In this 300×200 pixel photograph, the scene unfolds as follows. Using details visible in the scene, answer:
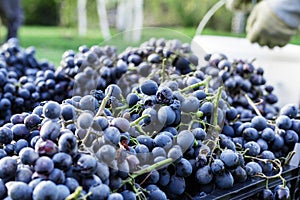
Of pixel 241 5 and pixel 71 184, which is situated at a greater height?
pixel 241 5

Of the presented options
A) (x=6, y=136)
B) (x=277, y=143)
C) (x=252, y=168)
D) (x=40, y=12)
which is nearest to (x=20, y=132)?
(x=6, y=136)

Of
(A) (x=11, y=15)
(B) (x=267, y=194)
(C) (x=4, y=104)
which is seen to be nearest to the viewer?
(B) (x=267, y=194)

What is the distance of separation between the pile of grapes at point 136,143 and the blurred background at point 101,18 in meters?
8.69

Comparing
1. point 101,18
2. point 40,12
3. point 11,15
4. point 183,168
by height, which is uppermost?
point 183,168

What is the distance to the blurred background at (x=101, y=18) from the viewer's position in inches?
424

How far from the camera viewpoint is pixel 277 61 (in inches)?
69.7

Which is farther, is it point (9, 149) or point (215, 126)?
point (215, 126)

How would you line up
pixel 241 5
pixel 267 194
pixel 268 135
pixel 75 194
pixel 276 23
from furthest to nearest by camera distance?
pixel 241 5 < pixel 276 23 < pixel 268 135 < pixel 267 194 < pixel 75 194

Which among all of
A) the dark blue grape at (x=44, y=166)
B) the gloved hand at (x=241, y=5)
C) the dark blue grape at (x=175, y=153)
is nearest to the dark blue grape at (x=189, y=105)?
the dark blue grape at (x=175, y=153)

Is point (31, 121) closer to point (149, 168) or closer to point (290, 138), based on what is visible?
point (149, 168)

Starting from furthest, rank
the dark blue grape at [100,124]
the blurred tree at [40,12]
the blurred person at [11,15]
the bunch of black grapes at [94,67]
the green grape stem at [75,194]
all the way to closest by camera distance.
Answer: the blurred tree at [40,12] < the blurred person at [11,15] < the bunch of black grapes at [94,67] < the dark blue grape at [100,124] < the green grape stem at [75,194]

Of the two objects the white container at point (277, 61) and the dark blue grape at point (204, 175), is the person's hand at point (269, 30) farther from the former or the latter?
the dark blue grape at point (204, 175)

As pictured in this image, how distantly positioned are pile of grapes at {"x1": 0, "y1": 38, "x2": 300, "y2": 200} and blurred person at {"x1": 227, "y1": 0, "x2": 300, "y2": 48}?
0.64 metres

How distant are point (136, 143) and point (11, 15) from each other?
578 centimetres
